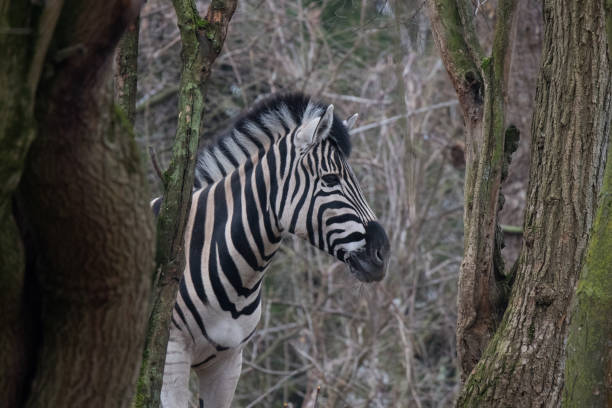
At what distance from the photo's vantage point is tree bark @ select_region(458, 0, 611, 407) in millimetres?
3619

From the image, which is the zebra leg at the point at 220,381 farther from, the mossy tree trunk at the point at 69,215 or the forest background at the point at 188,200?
the mossy tree trunk at the point at 69,215

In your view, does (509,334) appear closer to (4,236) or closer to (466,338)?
(466,338)

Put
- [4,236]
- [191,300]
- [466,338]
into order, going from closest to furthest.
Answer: [4,236], [466,338], [191,300]

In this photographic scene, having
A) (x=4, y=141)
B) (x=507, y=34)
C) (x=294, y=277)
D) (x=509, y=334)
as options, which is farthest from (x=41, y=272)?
(x=294, y=277)

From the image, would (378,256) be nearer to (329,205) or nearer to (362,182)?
(329,205)

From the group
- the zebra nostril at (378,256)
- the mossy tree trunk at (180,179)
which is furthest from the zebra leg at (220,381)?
the mossy tree trunk at (180,179)

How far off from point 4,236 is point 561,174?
2573mm

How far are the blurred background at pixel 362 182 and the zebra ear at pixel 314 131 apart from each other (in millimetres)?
3363

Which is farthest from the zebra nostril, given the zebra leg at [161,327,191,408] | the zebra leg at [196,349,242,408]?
the zebra leg at [161,327,191,408]

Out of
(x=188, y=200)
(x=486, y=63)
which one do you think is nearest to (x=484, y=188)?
(x=486, y=63)

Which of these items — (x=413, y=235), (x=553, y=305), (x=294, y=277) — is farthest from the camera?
(x=294, y=277)

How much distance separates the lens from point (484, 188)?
403cm

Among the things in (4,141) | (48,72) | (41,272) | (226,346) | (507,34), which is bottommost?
(226,346)

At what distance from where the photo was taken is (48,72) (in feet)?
6.39
